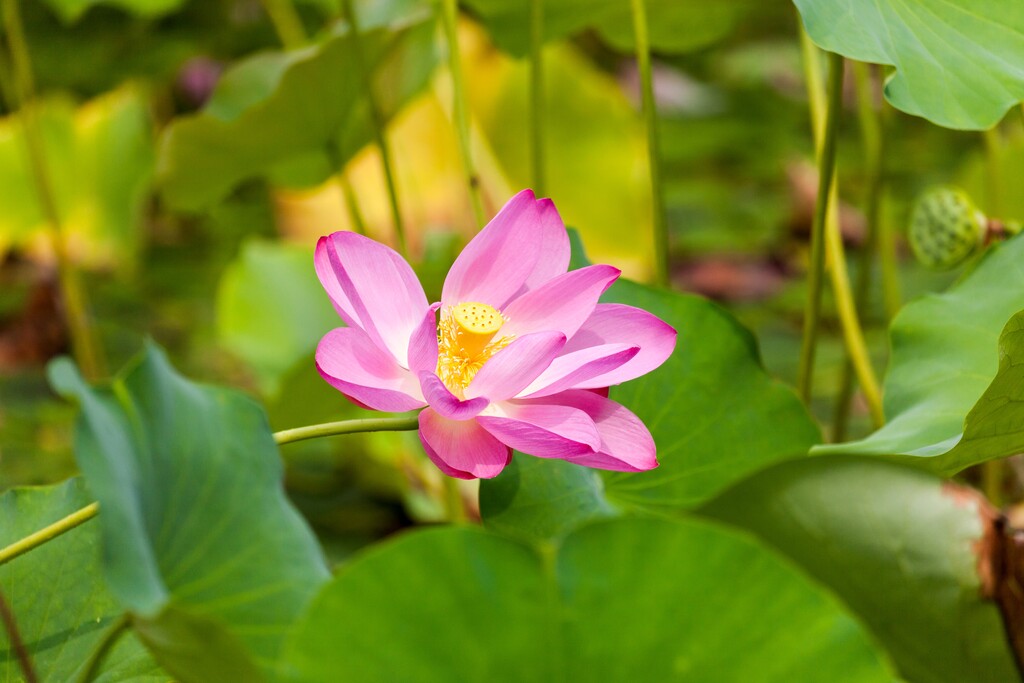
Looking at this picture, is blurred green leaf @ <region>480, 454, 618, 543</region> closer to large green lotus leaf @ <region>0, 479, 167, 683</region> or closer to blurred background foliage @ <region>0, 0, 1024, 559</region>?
large green lotus leaf @ <region>0, 479, 167, 683</region>

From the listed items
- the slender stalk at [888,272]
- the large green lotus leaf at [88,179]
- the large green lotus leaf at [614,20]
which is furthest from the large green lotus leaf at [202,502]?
the large green lotus leaf at [88,179]

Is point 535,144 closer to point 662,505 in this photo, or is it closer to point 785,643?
point 662,505

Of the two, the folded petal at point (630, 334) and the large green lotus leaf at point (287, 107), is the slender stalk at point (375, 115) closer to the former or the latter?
the large green lotus leaf at point (287, 107)

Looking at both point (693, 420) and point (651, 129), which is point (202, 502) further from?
point (651, 129)

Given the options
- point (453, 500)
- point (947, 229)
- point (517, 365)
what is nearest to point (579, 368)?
point (517, 365)

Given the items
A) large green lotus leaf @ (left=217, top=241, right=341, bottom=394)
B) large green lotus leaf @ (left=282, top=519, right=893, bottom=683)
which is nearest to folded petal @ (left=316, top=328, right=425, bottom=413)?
large green lotus leaf @ (left=282, top=519, right=893, bottom=683)

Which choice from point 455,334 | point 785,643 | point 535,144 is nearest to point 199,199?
point 535,144
